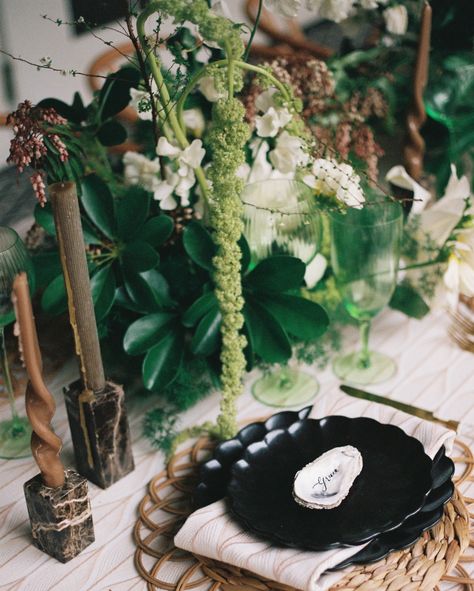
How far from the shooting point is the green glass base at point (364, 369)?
1.29m

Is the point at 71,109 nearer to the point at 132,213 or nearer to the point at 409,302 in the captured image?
the point at 132,213

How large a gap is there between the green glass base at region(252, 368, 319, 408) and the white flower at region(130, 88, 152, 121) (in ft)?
1.46

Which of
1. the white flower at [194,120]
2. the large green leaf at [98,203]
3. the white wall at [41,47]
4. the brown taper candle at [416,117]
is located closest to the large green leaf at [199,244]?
the large green leaf at [98,203]

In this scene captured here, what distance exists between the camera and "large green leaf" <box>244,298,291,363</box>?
1146 mm

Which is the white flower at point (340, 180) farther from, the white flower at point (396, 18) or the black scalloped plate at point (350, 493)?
the white flower at point (396, 18)

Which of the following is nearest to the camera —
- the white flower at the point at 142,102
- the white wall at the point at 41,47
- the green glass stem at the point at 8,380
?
the white flower at the point at 142,102

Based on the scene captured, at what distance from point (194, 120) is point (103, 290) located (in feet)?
1.05

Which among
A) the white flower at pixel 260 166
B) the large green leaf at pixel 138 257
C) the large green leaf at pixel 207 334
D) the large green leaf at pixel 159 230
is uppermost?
the white flower at pixel 260 166

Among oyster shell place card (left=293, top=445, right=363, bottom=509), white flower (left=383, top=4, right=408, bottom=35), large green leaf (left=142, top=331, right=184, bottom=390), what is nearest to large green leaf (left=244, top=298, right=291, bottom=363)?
large green leaf (left=142, top=331, right=184, bottom=390)

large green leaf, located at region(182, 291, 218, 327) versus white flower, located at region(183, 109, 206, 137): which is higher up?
white flower, located at region(183, 109, 206, 137)

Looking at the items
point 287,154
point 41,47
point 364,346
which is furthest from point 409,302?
point 41,47

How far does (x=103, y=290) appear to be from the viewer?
1.14 metres

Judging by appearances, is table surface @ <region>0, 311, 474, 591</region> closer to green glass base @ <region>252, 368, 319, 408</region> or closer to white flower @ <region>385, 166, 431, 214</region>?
green glass base @ <region>252, 368, 319, 408</region>

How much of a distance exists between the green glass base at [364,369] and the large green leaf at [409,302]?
0.10m
